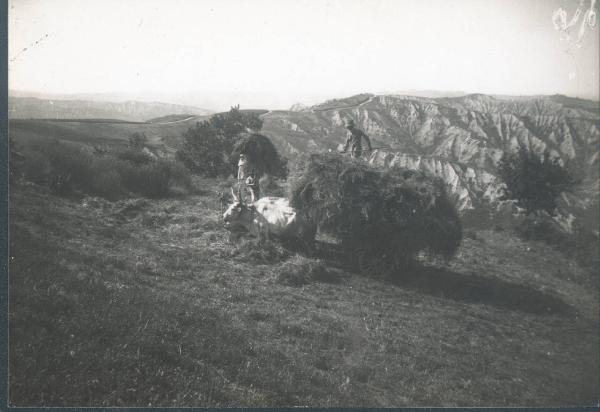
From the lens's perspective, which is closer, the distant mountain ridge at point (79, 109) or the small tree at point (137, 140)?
the distant mountain ridge at point (79, 109)

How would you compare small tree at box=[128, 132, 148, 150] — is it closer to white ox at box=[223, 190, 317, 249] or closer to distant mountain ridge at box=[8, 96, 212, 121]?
distant mountain ridge at box=[8, 96, 212, 121]

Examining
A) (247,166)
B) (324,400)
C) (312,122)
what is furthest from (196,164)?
(312,122)

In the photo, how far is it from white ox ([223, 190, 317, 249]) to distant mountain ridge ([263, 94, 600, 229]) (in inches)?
275

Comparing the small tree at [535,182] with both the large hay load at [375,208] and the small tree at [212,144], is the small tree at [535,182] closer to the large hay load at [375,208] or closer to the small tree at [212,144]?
the large hay load at [375,208]

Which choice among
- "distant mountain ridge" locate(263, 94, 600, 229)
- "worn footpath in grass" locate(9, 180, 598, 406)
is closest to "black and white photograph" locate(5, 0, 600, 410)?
Result: "worn footpath in grass" locate(9, 180, 598, 406)

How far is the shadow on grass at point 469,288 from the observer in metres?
6.55

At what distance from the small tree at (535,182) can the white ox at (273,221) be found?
37.1ft

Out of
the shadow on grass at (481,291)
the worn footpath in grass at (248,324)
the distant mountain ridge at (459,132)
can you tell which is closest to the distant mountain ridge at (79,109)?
the worn footpath in grass at (248,324)

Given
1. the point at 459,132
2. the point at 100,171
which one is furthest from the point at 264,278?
the point at 459,132

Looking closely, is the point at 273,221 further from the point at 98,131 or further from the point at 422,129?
the point at 422,129

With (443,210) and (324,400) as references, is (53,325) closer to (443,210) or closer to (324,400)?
(324,400)

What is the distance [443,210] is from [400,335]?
2765 millimetres

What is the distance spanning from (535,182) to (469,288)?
980 centimetres

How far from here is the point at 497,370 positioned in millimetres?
4586
